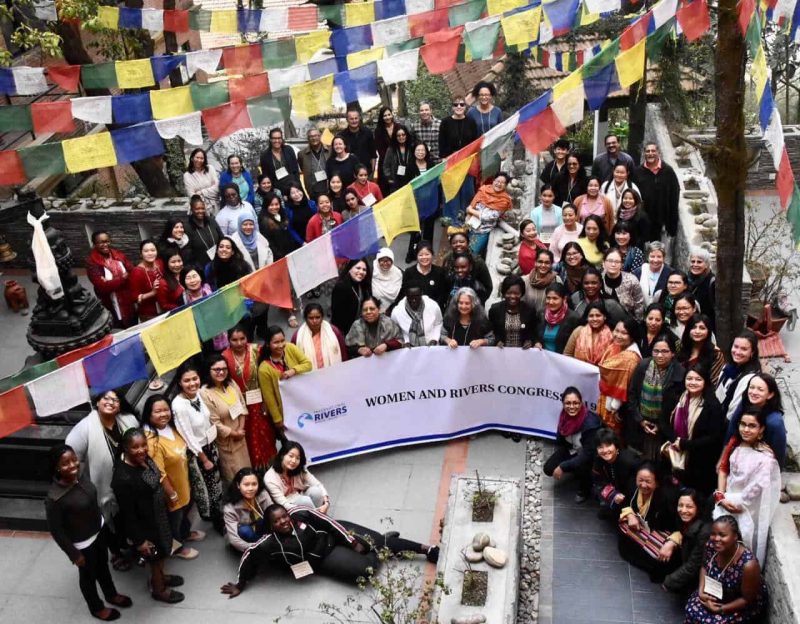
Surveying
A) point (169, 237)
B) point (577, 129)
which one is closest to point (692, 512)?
point (169, 237)

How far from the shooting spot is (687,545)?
7973 mm

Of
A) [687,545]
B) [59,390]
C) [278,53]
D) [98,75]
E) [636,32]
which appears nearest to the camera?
[687,545]

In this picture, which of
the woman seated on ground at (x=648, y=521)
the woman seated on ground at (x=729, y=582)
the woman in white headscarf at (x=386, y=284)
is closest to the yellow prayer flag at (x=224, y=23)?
the woman in white headscarf at (x=386, y=284)

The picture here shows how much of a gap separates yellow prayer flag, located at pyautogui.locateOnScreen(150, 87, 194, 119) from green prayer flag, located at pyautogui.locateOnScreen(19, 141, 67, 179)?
1637mm

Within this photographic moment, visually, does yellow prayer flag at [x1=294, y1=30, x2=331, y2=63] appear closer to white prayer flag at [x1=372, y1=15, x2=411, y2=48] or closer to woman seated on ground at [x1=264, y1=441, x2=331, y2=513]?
white prayer flag at [x1=372, y1=15, x2=411, y2=48]

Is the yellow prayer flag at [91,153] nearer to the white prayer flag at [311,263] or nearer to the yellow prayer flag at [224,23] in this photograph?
the white prayer flag at [311,263]

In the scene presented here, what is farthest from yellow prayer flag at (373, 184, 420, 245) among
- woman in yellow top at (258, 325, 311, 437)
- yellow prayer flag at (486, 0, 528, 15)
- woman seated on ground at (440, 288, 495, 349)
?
yellow prayer flag at (486, 0, 528, 15)

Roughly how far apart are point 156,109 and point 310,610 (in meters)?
6.23

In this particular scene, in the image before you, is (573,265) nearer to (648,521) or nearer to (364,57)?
(648,521)

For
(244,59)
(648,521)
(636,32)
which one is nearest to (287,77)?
(244,59)

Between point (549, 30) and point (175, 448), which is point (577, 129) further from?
point (175, 448)

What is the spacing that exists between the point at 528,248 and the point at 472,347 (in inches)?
65.4

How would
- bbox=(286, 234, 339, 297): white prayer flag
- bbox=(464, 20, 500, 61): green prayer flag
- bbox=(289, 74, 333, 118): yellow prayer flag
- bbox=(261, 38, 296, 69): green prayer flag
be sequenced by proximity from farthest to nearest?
bbox=(261, 38, 296, 69): green prayer flag, bbox=(464, 20, 500, 61): green prayer flag, bbox=(289, 74, 333, 118): yellow prayer flag, bbox=(286, 234, 339, 297): white prayer flag

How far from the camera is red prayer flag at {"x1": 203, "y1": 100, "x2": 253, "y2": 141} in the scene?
1109 cm
